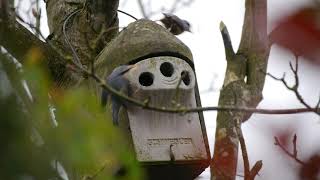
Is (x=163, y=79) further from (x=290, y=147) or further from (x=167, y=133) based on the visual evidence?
(x=290, y=147)

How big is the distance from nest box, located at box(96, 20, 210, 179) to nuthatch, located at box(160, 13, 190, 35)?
0.48 m

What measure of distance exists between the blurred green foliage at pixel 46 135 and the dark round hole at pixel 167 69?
208 cm

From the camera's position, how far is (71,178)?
1087 millimetres

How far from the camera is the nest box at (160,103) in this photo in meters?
2.89

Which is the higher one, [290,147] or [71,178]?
[71,178]

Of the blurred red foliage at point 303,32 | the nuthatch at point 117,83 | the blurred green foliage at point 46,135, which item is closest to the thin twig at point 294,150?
the blurred red foliage at point 303,32

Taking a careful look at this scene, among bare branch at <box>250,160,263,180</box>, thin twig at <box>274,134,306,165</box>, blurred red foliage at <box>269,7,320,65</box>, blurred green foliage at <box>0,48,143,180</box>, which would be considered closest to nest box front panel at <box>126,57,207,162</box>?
bare branch at <box>250,160,263,180</box>

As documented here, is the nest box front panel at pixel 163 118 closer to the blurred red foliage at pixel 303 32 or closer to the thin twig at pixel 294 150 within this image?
the thin twig at pixel 294 150

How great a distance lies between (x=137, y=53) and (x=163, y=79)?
0.54ft

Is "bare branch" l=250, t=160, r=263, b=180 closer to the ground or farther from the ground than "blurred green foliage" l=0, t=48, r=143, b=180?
closer to the ground

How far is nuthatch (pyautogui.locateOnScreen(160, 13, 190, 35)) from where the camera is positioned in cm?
363

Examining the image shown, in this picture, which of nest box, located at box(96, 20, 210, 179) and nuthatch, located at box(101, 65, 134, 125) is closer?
nuthatch, located at box(101, 65, 134, 125)

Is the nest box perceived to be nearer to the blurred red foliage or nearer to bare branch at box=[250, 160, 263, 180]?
bare branch at box=[250, 160, 263, 180]

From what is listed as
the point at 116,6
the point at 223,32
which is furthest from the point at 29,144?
the point at 116,6
